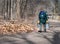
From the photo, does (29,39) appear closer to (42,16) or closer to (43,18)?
(42,16)

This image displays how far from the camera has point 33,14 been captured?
92.0 ft

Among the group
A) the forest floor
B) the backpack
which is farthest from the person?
the forest floor

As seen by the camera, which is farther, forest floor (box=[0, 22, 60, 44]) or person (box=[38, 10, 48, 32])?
person (box=[38, 10, 48, 32])

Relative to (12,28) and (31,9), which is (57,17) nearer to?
(31,9)

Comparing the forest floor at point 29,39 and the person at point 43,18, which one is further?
the person at point 43,18

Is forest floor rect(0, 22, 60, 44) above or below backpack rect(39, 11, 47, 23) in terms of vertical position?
below

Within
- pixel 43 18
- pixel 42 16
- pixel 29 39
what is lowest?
pixel 29 39

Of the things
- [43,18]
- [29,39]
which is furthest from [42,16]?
[29,39]

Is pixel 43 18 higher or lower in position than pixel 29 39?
higher

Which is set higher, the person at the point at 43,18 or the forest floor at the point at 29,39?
the person at the point at 43,18

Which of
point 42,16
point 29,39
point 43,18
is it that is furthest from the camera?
point 43,18

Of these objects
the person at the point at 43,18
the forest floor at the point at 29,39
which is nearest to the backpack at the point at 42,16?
the person at the point at 43,18

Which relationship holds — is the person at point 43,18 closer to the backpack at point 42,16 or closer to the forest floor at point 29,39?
the backpack at point 42,16

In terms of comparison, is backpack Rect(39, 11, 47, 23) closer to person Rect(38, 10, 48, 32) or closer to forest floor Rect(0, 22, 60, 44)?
person Rect(38, 10, 48, 32)
